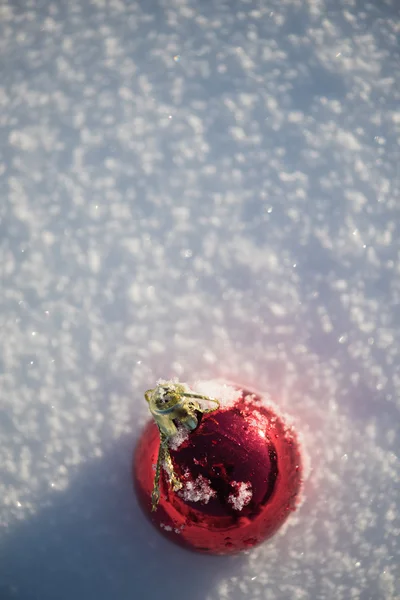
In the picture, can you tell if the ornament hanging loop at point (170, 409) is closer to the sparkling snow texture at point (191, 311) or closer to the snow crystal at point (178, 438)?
the snow crystal at point (178, 438)

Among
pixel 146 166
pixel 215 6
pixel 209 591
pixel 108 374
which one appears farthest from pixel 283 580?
pixel 215 6

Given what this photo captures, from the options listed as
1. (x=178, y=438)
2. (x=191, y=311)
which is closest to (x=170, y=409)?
(x=178, y=438)

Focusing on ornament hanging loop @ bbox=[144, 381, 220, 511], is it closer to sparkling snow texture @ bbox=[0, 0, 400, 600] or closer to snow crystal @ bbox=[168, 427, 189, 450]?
snow crystal @ bbox=[168, 427, 189, 450]

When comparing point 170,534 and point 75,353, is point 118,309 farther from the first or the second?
point 170,534

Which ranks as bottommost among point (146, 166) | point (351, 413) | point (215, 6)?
point (351, 413)

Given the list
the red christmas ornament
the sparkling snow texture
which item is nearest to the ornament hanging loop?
the red christmas ornament

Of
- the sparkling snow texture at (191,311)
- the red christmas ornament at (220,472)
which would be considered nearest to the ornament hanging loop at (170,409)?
the red christmas ornament at (220,472)
